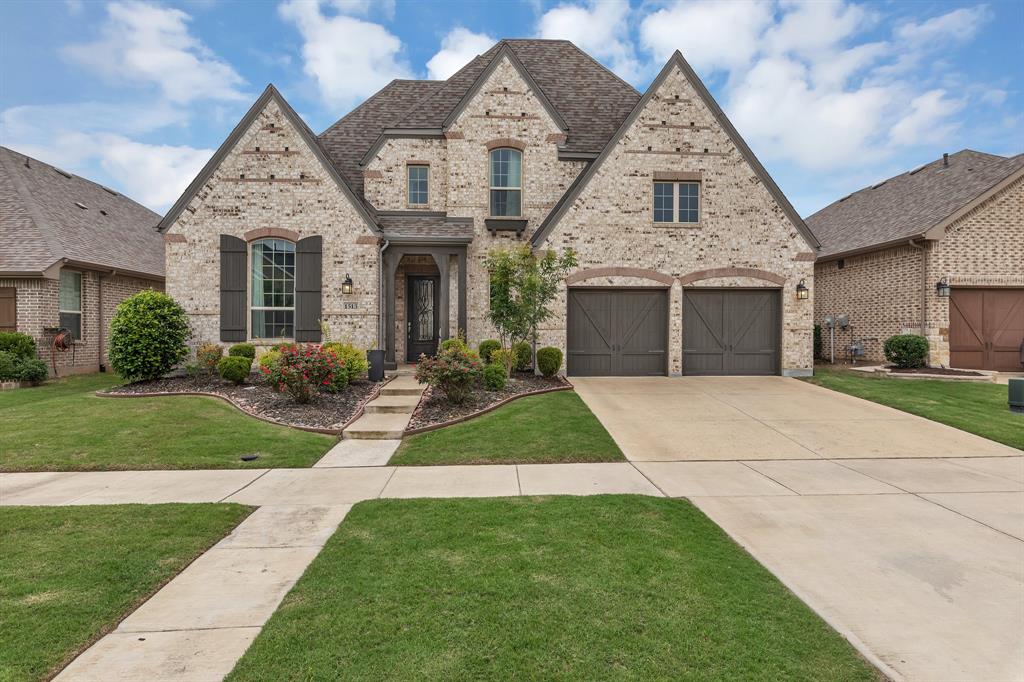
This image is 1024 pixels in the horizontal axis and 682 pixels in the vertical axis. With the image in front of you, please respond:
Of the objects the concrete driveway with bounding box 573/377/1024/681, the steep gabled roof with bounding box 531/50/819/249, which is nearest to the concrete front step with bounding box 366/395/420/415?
the concrete driveway with bounding box 573/377/1024/681

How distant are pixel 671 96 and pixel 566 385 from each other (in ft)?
29.2

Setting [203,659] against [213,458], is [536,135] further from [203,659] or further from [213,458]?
[203,659]

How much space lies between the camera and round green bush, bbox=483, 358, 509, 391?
10.9 metres

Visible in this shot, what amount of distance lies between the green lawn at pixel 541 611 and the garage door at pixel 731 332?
33.6ft

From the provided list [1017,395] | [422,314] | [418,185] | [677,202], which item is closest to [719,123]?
[677,202]

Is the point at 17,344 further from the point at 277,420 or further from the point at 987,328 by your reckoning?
the point at 987,328

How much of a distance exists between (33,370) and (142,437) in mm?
8896

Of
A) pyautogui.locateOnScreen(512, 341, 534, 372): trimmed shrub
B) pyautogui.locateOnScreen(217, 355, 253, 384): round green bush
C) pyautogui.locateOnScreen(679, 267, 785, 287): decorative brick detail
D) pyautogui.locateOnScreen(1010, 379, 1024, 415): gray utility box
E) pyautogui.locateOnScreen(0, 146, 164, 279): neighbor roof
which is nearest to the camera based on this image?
pyautogui.locateOnScreen(1010, 379, 1024, 415): gray utility box

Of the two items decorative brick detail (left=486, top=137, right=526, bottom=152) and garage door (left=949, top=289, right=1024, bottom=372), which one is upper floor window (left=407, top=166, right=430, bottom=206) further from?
garage door (left=949, top=289, right=1024, bottom=372)

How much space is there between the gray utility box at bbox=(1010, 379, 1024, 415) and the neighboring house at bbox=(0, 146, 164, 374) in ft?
80.2

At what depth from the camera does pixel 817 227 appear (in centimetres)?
2300

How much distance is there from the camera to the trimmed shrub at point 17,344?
13.4 meters

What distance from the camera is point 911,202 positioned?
57.8 ft

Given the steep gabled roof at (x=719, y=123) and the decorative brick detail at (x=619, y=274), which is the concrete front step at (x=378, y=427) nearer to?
the decorative brick detail at (x=619, y=274)
